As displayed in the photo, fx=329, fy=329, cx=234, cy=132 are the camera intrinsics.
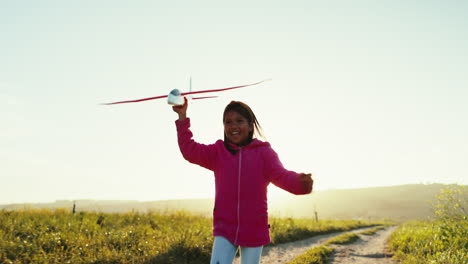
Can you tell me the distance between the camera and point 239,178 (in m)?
3.14

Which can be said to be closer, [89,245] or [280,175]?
[280,175]

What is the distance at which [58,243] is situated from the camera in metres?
7.43

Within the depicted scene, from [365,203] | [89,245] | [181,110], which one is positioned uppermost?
[181,110]

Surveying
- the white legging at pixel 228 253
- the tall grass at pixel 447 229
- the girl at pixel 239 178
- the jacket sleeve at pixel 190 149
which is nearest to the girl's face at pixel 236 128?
the girl at pixel 239 178

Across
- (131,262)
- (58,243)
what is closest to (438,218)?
(131,262)

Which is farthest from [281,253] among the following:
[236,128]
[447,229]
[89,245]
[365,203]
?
[365,203]

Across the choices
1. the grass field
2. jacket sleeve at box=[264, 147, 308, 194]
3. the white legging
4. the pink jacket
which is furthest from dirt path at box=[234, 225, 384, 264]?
jacket sleeve at box=[264, 147, 308, 194]

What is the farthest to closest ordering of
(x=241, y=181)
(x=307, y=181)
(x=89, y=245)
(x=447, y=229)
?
(x=447, y=229)
(x=89, y=245)
(x=241, y=181)
(x=307, y=181)

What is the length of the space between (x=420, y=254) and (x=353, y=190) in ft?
421

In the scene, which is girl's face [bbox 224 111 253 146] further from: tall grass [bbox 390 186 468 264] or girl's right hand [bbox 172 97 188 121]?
tall grass [bbox 390 186 468 264]

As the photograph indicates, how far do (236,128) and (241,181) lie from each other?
0.55 meters

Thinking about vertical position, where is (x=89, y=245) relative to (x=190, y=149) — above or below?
below

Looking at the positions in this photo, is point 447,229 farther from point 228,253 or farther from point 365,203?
point 365,203

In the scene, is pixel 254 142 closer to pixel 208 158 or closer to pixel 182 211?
pixel 208 158
